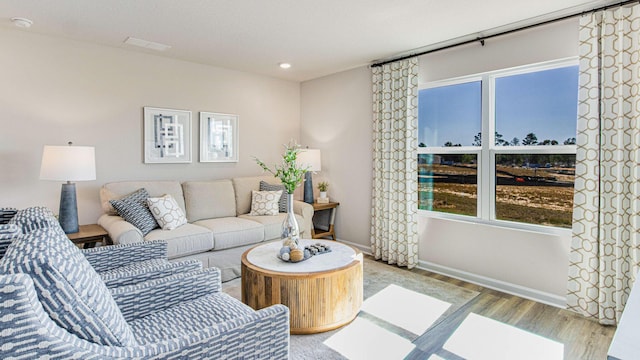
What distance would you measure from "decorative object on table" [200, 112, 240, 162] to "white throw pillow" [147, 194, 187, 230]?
1.01 metres

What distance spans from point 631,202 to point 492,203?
106 cm

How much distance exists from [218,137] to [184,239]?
165cm

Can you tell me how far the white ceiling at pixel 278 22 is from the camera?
260 centimetres

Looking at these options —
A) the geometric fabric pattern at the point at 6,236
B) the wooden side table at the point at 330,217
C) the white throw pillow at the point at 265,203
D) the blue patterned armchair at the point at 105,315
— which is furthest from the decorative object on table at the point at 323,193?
the geometric fabric pattern at the point at 6,236

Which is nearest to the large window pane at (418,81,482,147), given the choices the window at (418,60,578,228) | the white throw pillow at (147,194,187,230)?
the window at (418,60,578,228)

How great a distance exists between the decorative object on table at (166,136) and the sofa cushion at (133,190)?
0.35 metres

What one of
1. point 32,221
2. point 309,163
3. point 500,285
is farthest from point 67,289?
point 309,163

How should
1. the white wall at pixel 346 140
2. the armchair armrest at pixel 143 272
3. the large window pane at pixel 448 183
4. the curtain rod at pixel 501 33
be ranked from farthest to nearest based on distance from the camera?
1. the white wall at pixel 346 140
2. the large window pane at pixel 448 183
3. the curtain rod at pixel 501 33
4. the armchair armrest at pixel 143 272

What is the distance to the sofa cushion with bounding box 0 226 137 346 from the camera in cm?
100

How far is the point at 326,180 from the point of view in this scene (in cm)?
493

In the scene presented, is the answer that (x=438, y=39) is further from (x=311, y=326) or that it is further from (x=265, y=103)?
(x=311, y=326)

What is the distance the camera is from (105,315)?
3.75 ft

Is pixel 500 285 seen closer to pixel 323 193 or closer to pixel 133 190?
pixel 323 193

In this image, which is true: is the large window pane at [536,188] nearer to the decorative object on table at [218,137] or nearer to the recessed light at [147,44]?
the decorative object on table at [218,137]
